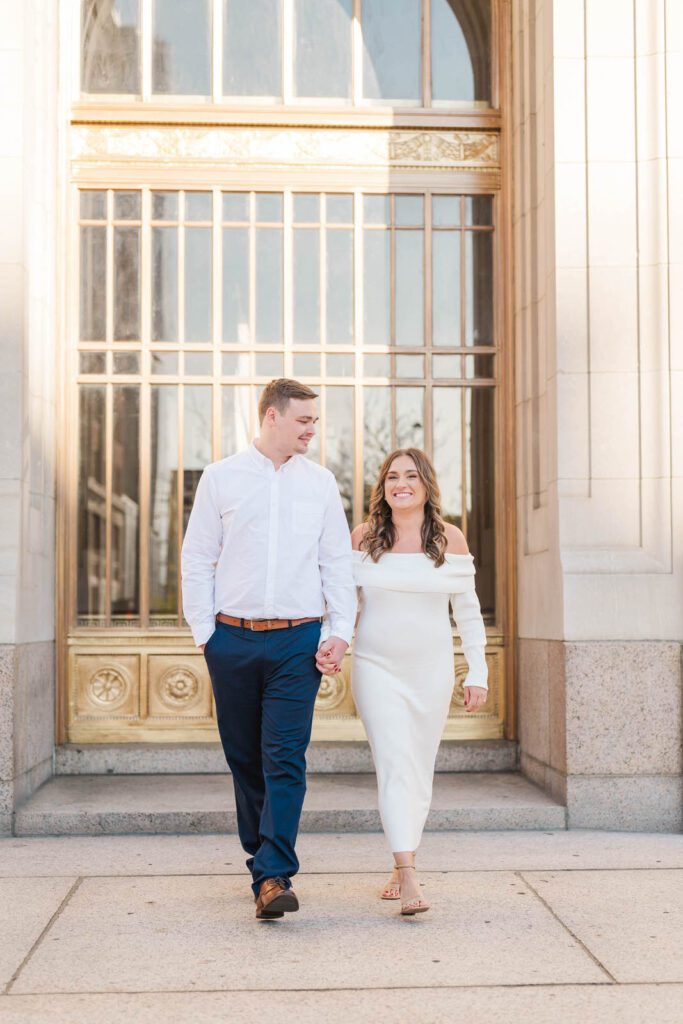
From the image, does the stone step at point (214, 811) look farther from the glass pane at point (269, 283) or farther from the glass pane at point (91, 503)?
the glass pane at point (269, 283)

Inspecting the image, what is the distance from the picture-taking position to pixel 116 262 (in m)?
7.88

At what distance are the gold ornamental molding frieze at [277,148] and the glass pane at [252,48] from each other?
12.1 inches

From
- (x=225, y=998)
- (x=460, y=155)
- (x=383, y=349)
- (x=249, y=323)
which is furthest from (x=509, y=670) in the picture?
(x=225, y=998)

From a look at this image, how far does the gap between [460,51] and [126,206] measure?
2412 millimetres

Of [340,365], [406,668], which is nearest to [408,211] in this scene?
[340,365]

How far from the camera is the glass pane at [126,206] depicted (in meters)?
7.90

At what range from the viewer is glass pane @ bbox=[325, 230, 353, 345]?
7984mm

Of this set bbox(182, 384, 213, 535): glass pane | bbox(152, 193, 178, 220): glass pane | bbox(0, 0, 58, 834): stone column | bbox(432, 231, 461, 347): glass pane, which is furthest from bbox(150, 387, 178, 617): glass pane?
bbox(432, 231, 461, 347): glass pane

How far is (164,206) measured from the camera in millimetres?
7922

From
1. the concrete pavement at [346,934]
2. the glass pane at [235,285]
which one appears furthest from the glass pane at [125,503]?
the concrete pavement at [346,934]

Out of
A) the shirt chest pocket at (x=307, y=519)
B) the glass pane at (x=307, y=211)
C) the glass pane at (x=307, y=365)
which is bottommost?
the shirt chest pocket at (x=307, y=519)

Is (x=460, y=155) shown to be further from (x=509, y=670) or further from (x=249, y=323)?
(x=509, y=670)

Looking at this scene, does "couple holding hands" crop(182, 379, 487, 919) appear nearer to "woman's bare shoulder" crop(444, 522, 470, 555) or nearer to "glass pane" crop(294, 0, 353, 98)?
"woman's bare shoulder" crop(444, 522, 470, 555)

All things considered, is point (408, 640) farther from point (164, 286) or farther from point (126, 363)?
point (164, 286)
